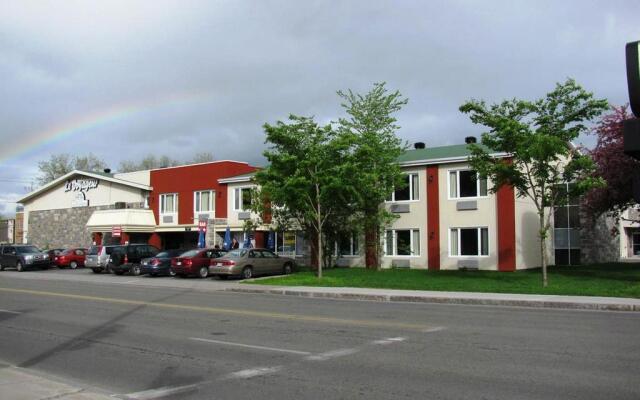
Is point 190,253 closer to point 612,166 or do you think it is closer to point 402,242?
point 402,242

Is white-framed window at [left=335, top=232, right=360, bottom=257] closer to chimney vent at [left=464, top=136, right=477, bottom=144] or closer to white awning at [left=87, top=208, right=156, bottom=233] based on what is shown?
chimney vent at [left=464, top=136, right=477, bottom=144]

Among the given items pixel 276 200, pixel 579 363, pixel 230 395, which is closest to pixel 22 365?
pixel 230 395

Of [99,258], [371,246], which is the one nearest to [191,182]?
[99,258]

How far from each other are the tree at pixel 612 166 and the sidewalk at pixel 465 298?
1036cm

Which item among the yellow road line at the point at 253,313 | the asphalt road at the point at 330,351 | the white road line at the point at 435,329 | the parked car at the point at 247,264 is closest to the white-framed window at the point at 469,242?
the parked car at the point at 247,264

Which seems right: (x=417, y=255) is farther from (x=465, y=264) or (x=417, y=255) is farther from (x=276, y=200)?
(x=276, y=200)

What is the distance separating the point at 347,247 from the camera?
118ft

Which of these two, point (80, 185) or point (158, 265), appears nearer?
point (158, 265)

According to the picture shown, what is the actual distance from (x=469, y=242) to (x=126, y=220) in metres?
27.1

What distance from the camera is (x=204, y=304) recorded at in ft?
58.0

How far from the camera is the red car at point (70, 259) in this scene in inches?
1682

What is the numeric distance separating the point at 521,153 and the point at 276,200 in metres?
11.4

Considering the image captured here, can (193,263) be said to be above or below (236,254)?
below

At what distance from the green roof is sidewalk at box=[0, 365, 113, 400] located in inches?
1064
